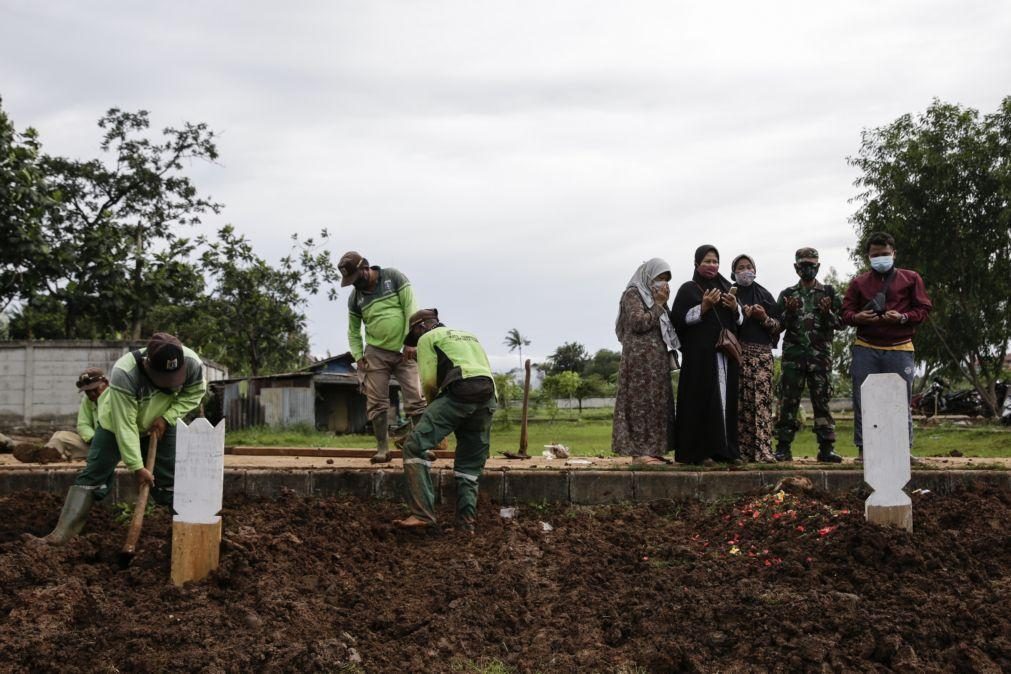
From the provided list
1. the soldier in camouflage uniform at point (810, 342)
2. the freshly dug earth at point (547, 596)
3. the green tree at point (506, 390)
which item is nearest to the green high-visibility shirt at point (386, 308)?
the freshly dug earth at point (547, 596)

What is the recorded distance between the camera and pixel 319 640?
4.23 m

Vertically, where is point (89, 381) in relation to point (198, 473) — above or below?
above

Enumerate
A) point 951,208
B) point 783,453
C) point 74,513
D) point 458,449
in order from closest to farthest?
point 74,513
point 458,449
point 783,453
point 951,208

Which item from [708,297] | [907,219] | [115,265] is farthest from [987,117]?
[115,265]

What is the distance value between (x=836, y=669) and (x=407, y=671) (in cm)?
180

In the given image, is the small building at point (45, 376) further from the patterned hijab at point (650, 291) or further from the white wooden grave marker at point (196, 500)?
the white wooden grave marker at point (196, 500)

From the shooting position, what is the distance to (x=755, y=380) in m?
7.68

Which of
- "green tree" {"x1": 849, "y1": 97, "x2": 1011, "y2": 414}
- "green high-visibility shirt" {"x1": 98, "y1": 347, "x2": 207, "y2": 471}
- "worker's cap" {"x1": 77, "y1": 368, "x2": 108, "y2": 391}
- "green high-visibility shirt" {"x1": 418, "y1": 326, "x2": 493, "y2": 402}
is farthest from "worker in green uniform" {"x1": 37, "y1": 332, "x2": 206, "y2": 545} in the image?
"green tree" {"x1": 849, "y1": 97, "x2": 1011, "y2": 414}

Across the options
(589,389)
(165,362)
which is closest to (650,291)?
(165,362)

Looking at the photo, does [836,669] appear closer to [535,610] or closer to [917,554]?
[917,554]

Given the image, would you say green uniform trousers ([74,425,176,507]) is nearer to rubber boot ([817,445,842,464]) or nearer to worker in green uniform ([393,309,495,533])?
worker in green uniform ([393,309,495,533])

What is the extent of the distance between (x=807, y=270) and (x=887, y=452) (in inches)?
127

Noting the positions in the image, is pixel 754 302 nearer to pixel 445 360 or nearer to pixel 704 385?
pixel 704 385

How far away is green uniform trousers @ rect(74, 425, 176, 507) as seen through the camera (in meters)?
6.01
